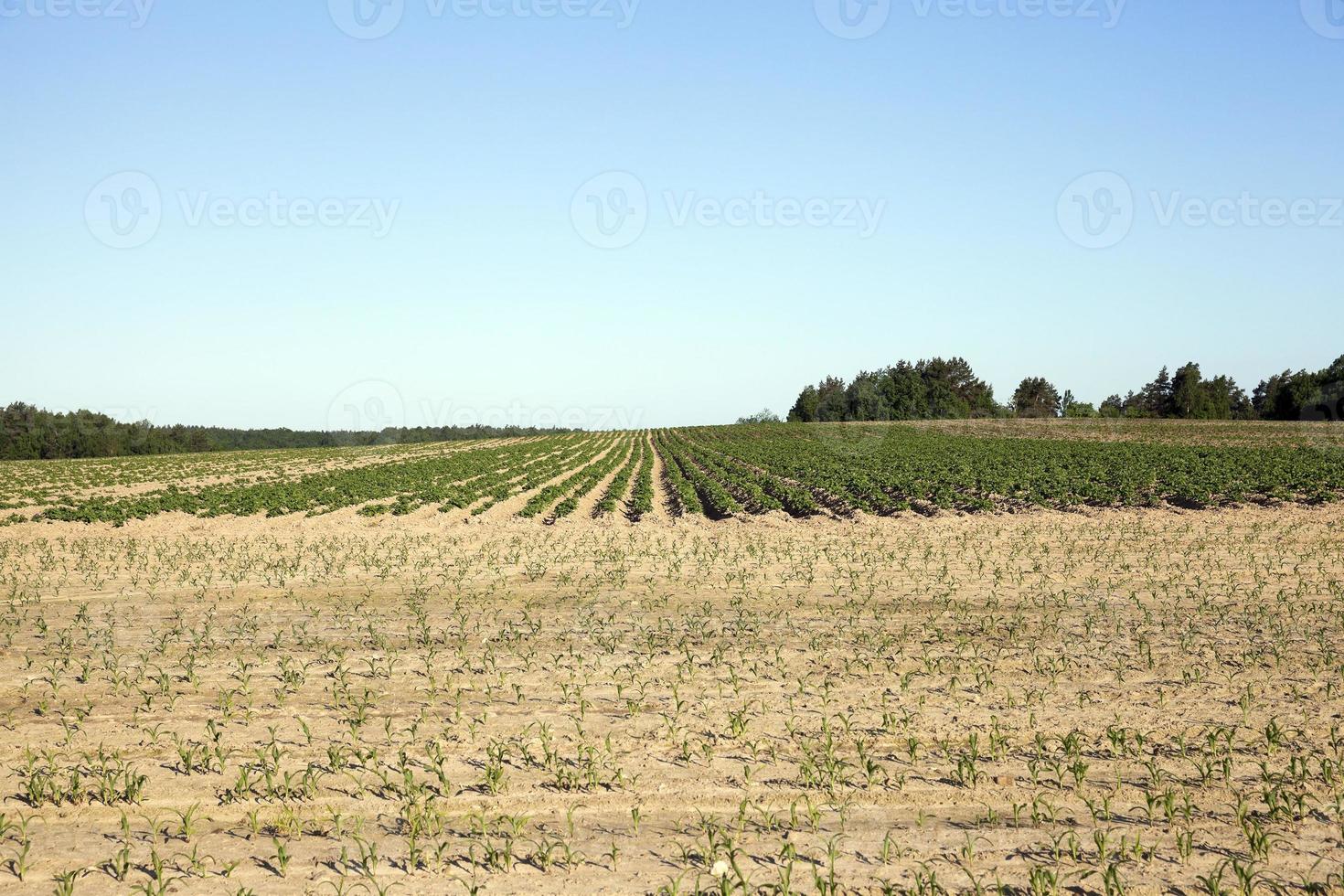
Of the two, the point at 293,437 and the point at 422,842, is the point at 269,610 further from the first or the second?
the point at 293,437

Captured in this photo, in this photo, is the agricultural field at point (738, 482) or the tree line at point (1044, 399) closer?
the agricultural field at point (738, 482)

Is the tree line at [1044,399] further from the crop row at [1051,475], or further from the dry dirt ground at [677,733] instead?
the dry dirt ground at [677,733]

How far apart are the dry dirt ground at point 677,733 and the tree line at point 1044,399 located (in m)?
102

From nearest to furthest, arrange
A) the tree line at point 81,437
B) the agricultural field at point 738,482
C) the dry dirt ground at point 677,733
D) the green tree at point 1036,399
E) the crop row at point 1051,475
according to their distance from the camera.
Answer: the dry dirt ground at point 677,733, the crop row at point 1051,475, the agricultural field at point 738,482, the tree line at point 81,437, the green tree at point 1036,399

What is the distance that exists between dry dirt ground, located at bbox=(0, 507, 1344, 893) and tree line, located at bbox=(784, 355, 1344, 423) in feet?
334

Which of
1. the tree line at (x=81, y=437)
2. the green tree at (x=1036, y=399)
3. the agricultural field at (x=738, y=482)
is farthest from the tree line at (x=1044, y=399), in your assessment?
the tree line at (x=81, y=437)

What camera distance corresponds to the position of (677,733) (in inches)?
315

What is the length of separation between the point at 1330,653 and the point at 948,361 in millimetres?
129610

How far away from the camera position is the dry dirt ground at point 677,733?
5746 millimetres

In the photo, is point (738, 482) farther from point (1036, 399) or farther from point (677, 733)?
point (1036, 399)

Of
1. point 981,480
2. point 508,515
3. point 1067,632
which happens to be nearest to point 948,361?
point 981,480

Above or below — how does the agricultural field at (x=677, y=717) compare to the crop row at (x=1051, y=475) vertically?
below

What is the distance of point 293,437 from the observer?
181 meters

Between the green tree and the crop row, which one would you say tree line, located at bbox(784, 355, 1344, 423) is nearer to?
the green tree
